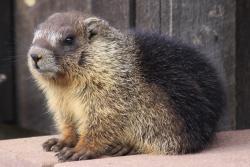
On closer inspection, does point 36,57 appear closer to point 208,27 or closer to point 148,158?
point 148,158

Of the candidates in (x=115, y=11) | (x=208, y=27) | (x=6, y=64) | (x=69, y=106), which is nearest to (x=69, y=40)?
(x=69, y=106)

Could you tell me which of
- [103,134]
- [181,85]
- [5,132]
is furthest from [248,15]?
[5,132]

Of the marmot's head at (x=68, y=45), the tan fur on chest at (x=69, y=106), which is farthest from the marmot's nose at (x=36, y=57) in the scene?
the tan fur on chest at (x=69, y=106)

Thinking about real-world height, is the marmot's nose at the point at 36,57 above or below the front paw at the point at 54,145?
above

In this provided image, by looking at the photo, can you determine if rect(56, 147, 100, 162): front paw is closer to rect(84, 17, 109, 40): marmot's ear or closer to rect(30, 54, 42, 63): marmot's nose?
rect(30, 54, 42, 63): marmot's nose

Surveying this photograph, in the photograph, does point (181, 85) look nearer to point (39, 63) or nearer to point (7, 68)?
point (39, 63)

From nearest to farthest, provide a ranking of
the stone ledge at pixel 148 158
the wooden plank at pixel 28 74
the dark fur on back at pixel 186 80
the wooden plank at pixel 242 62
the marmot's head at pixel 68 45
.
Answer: the stone ledge at pixel 148 158, the marmot's head at pixel 68 45, the dark fur on back at pixel 186 80, the wooden plank at pixel 242 62, the wooden plank at pixel 28 74

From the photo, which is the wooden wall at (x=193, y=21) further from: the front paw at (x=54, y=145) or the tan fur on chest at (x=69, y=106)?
the front paw at (x=54, y=145)
